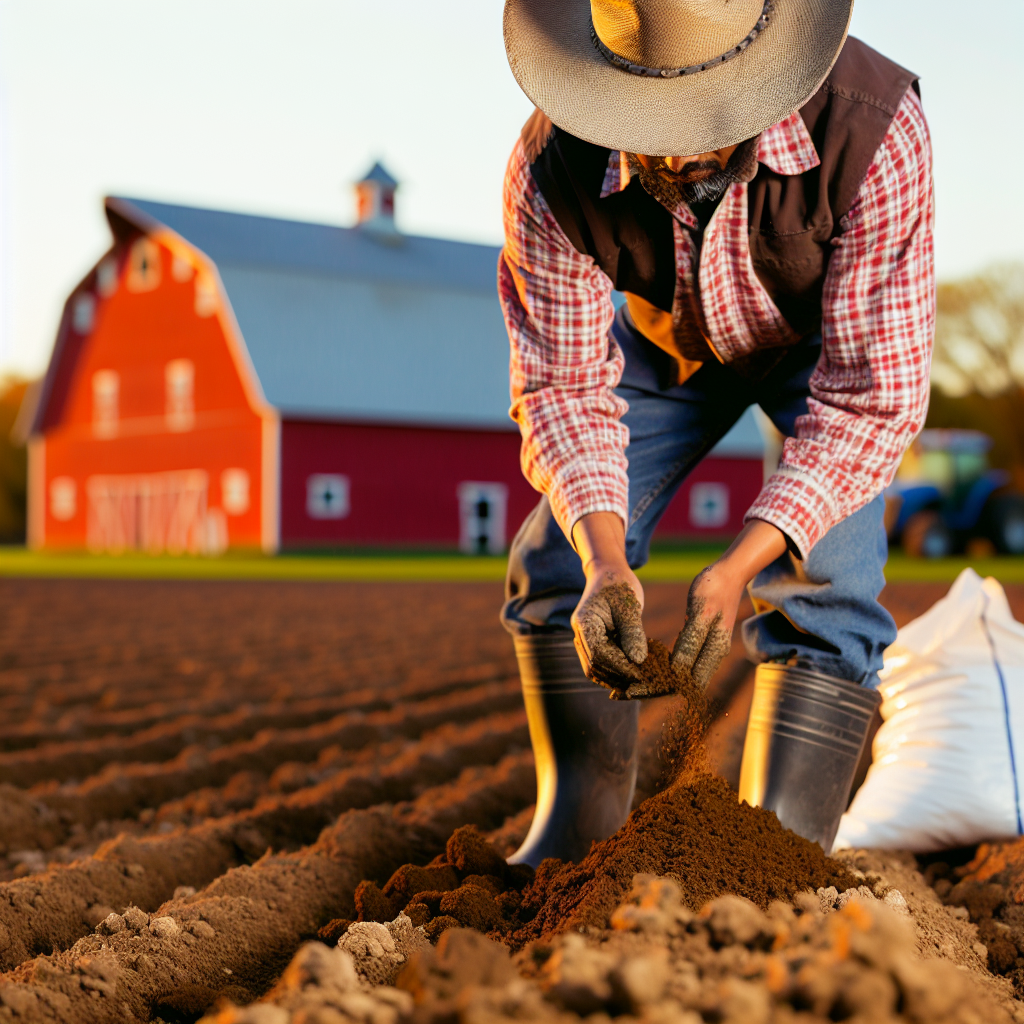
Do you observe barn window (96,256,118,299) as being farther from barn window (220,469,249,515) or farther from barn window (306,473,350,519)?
barn window (306,473,350,519)

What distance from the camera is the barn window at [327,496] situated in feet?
61.8

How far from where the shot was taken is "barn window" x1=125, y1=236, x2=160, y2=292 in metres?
21.2

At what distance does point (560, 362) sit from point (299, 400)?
55.5ft

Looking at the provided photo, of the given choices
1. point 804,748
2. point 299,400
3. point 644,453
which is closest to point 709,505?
point 299,400

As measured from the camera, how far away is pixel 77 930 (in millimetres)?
1968

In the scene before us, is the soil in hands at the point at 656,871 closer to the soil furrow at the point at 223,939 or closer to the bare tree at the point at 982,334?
the soil furrow at the point at 223,939

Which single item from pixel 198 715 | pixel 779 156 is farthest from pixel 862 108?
pixel 198 715

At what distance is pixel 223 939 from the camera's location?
1788mm

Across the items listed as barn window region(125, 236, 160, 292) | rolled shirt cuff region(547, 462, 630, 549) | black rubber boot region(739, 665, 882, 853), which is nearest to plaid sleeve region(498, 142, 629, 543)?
rolled shirt cuff region(547, 462, 630, 549)

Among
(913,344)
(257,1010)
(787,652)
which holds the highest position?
(913,344)

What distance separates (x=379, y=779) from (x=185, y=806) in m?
0.52

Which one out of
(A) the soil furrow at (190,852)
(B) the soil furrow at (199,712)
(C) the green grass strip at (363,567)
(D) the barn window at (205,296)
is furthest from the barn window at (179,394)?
(A) the soil furrow at (190,852)

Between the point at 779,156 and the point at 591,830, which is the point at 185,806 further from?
the point at 779,156

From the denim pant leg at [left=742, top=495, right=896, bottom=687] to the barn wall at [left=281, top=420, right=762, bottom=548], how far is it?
1679 centimetres
